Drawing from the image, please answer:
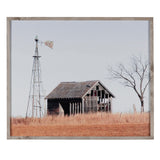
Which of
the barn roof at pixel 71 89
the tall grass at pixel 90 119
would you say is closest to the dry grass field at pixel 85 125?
the tall grass at pixel 90 119

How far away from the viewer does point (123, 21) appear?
27.4 feet

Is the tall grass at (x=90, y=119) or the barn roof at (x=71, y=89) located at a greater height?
the barn roof at (x=71, y=89)

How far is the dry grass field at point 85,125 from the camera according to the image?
8320 mm

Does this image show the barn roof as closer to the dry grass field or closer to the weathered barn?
the weathered barn

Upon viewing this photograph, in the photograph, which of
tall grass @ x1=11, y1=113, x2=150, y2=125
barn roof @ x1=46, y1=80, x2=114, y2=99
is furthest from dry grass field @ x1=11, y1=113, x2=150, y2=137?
barn roof @ x1=46, y1=80, x2=114, y2=99

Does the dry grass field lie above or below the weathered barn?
below

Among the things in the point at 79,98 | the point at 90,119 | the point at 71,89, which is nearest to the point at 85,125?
the point at 90,119

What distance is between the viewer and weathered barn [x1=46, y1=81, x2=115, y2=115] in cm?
838

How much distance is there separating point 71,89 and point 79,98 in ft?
0.64

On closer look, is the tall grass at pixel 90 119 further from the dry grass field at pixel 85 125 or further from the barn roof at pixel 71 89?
the barn roof at pixel 71 89

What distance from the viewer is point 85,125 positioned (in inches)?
329

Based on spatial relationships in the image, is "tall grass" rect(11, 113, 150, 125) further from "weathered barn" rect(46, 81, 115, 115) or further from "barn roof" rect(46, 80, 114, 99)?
"barn roof" rect(46, 80, 114, 99)

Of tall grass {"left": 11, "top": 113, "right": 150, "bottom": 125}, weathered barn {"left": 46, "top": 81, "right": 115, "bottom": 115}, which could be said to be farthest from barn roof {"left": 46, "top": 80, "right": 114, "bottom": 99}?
tall grass {"left": 11, "top": 113, "right": 150, "bottom": 125}

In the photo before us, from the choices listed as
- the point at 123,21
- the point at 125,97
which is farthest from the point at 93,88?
the point at 123,21
